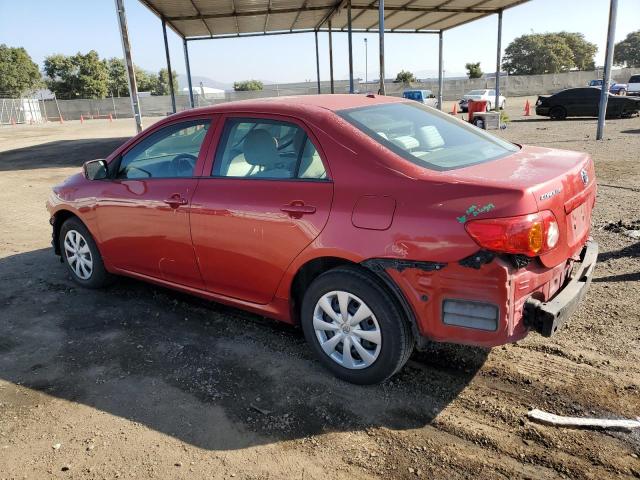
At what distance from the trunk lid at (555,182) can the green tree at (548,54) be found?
8269 cm

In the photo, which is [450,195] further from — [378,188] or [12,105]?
[12,105]

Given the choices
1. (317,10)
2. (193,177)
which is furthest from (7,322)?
(317,10)

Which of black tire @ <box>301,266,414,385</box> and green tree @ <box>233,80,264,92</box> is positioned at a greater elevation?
green tree @ <box>233,80,264,92</box>

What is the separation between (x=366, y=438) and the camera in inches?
105

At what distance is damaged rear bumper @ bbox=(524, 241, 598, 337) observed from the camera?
2.57 meters

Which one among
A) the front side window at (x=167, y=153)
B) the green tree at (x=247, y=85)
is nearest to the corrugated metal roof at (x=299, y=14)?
the front side window at (x=167, y=153)

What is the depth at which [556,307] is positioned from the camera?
103 inches

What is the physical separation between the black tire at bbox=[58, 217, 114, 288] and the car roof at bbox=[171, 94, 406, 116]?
165 centimetres

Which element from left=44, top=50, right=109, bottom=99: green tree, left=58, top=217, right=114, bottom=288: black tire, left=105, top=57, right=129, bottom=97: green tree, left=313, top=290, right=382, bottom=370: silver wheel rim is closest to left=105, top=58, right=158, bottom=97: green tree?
left=105, top=57, right=129, bottom=97: green tree

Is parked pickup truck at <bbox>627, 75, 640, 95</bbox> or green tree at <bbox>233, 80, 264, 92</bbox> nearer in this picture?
parked pickup truck at <bbox>627, 75, 640, 95</bbox>

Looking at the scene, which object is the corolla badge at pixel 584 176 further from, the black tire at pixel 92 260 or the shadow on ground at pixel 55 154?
the shadow on ground at pixel 55 154

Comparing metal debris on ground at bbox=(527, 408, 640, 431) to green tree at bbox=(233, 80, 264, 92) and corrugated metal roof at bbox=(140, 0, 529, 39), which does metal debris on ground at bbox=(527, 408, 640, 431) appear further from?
green tree at bbox=(233, 80, 264, 92)

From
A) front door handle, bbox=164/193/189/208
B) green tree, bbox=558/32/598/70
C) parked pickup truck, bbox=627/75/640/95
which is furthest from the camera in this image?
green tree, bbox=558/32/598/70

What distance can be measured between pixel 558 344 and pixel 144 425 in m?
2.75
